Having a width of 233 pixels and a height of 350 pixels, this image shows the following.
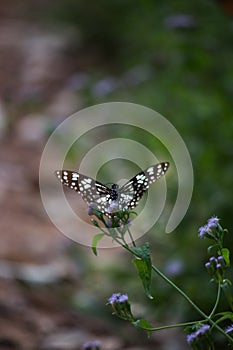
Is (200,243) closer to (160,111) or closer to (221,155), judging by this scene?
(221,155)

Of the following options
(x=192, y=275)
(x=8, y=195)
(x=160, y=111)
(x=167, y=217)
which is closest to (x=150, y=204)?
(x=167, y=217)

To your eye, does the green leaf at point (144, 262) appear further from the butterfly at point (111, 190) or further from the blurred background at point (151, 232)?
the blurred background at point (151, 232)

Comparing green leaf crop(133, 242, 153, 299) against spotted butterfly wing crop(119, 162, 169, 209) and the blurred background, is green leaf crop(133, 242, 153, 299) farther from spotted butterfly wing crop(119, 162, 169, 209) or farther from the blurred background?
the blurred background

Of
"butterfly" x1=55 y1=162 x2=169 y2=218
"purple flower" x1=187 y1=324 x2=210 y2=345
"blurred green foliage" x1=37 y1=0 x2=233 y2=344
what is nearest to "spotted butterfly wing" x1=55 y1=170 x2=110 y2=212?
"butterfly" x1=55 y1=162 x2=169 y2=218

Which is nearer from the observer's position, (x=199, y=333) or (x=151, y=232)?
(x=199, y=333)

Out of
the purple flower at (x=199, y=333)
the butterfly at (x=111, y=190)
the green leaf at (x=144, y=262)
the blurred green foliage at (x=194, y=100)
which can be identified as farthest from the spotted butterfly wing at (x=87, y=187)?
the blurred green foliage at (x=194, y=100)

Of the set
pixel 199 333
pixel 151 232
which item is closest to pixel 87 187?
pixel 199 333

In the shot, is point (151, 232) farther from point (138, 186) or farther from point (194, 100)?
point (138, 186)

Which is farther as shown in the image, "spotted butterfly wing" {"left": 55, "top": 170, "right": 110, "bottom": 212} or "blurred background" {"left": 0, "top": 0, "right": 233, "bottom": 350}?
"blurred background" {"left": 0, "top": 0, "right": 233, "bottom": 350}
